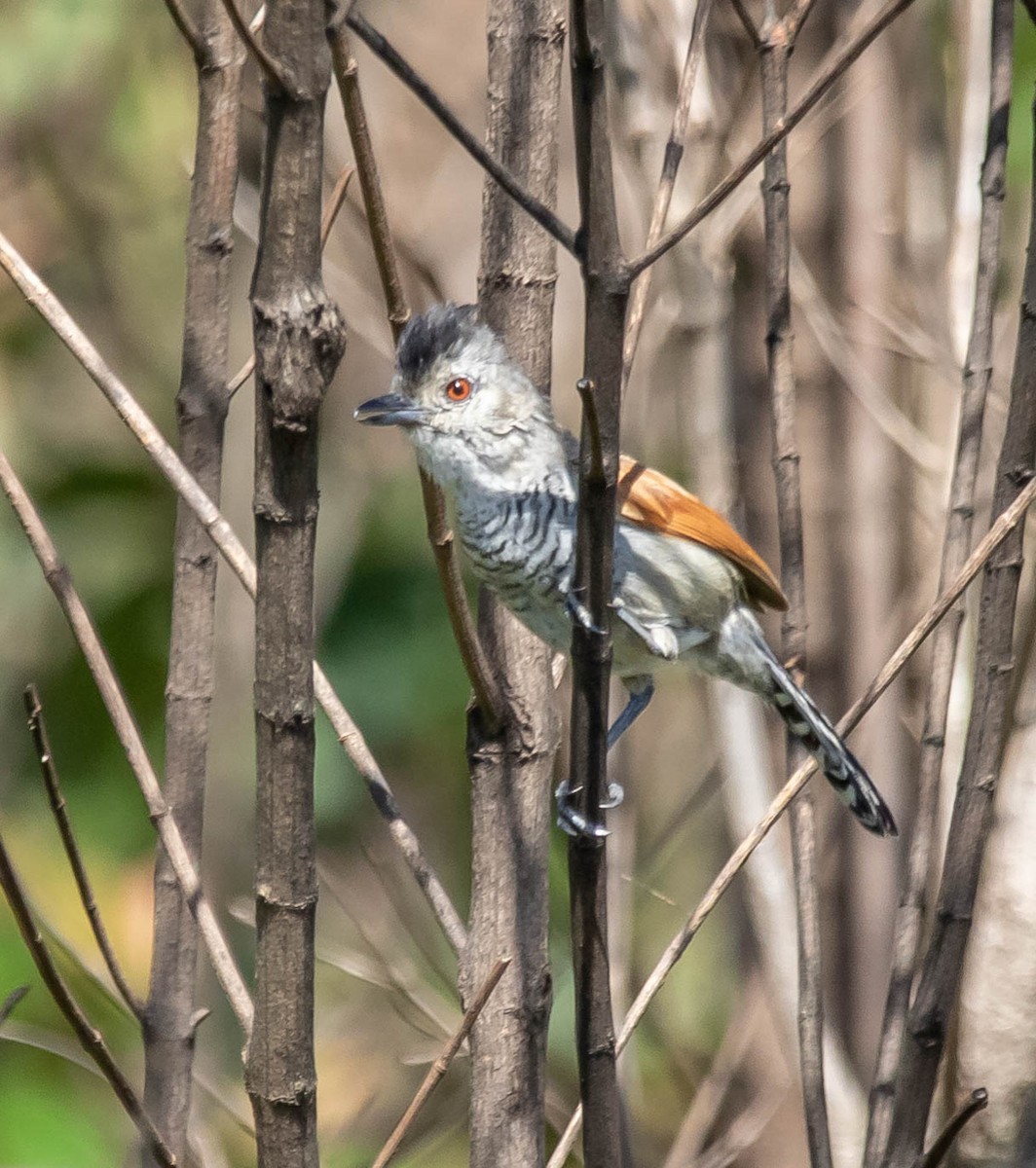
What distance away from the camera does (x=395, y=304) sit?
6.85 ft

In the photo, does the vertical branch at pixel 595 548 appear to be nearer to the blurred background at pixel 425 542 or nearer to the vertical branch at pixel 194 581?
the vertical branch at pixel 194 581

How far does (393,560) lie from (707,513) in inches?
97.9

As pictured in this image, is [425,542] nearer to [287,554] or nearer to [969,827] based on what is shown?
[969,827]

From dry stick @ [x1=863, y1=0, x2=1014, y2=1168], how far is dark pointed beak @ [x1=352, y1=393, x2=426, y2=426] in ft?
3.82

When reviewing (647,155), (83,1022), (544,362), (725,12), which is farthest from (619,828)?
(725,12)

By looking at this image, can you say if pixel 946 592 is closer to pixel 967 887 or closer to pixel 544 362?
pixel 967 887

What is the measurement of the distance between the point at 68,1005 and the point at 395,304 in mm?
1067

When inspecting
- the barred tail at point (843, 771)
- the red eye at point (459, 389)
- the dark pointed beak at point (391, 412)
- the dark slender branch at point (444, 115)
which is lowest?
the barred tail at point (843, 771)

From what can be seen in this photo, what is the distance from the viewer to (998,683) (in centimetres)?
211

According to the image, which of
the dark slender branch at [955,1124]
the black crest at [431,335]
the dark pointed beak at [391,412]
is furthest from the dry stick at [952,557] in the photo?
the dark pointed beak at [391,412]

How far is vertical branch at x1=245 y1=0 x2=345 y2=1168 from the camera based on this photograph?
4.61ft

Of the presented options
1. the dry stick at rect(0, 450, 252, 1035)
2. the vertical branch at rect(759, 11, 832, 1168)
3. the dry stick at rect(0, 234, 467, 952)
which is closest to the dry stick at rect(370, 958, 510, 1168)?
the dry stick at rect(0, 450, 252, 1035)

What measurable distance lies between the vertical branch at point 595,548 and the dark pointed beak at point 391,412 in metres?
1.21

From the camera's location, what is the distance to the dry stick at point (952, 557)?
7.41 ft
